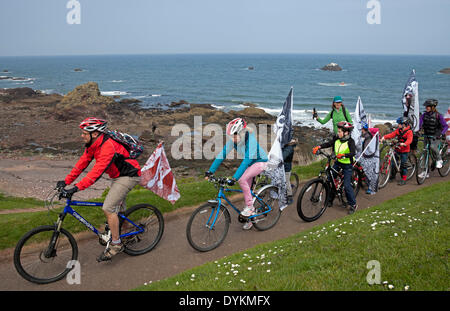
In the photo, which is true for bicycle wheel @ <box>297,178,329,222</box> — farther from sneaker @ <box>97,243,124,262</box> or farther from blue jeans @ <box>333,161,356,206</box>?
sneaker @ <box>97,243,124,262</box>

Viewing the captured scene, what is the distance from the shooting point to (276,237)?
805 cm

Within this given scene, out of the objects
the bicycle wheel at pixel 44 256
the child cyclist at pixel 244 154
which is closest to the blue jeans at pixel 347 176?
the child cyclist at pixel 244 154

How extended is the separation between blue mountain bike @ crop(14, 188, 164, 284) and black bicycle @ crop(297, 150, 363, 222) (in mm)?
3868

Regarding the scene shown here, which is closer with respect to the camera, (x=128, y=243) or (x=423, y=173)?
(x=128, y=243)

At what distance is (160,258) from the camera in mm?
6988

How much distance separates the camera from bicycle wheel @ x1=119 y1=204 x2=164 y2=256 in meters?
6.76

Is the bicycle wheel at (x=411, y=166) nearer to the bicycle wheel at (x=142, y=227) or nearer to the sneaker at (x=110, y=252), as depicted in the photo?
the bicycle wheel at (x=142, y=227)

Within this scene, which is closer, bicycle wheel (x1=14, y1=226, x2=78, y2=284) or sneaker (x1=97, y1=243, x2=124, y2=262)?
bicycle wheel (x1=14, y1=226, x2=78, y2=284)

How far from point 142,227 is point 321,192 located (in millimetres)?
4816

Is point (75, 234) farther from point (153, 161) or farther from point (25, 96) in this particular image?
point (25, 96)

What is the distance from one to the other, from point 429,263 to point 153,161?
5.33 metres

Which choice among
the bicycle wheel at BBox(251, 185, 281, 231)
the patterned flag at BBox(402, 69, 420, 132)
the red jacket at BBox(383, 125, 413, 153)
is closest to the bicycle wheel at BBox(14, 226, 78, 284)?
the bicycle wheel at BBox(251, 185, 281, 231)

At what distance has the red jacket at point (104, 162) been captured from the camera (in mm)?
5957
